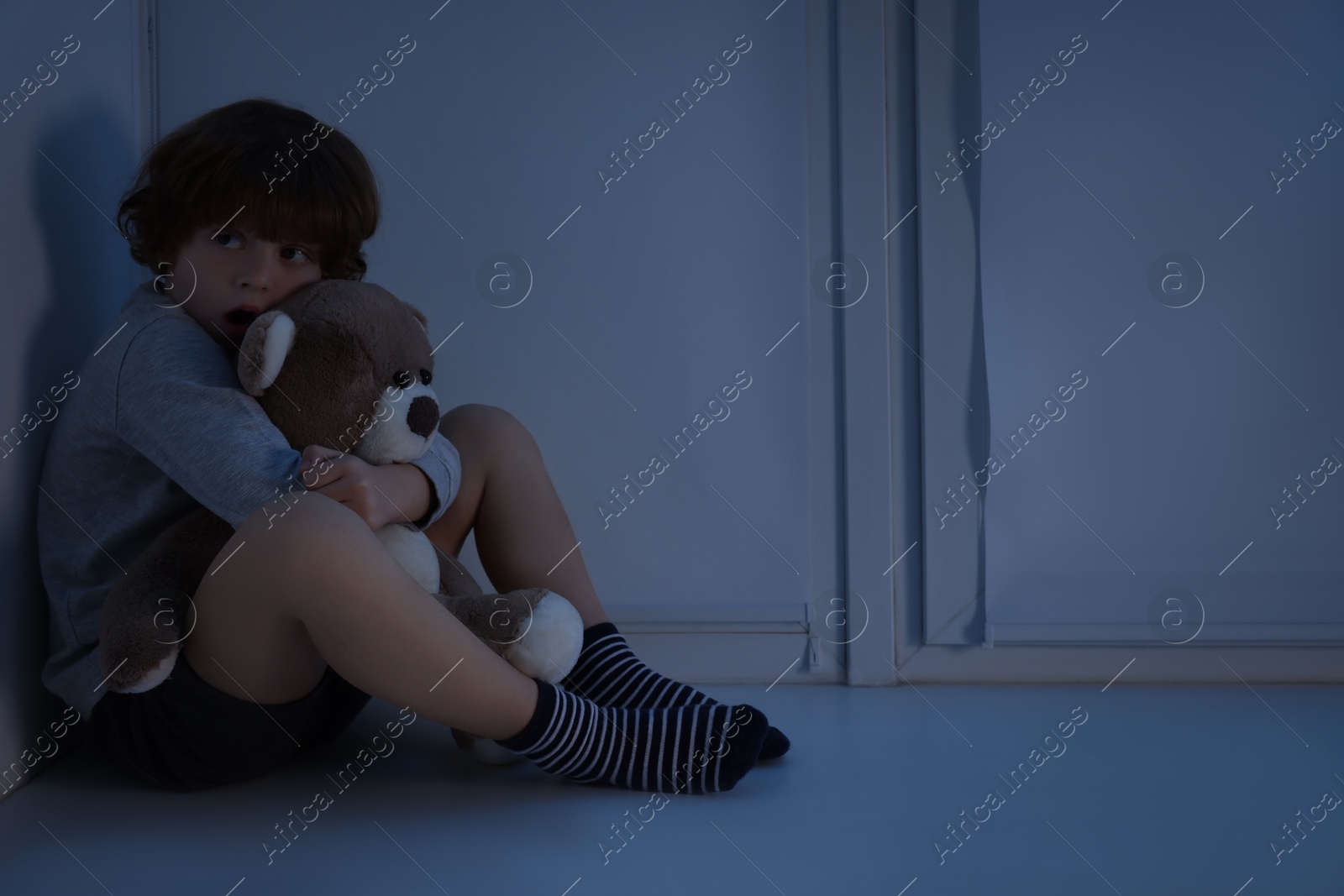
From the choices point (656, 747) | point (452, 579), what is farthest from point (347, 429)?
point (656, 747)

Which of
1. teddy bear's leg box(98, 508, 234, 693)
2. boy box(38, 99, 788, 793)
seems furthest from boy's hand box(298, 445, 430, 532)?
teddy bear's leg box(98, 508, 234, 693)

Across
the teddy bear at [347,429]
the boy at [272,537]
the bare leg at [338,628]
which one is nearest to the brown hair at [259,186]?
the boy at [272,537]

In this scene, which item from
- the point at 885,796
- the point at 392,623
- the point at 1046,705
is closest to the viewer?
the point at 392,623

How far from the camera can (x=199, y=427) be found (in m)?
0.81

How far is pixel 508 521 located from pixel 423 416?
222 mm

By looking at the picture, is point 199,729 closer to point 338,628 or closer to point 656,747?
point 338,628

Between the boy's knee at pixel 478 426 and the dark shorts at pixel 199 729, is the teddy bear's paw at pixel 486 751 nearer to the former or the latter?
the dark shorts at pixel 199 729

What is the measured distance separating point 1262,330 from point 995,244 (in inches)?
15.0

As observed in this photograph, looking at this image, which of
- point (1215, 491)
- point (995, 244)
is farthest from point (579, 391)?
point (1215, 491)

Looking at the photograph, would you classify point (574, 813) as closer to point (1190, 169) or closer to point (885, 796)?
point (885, 796)

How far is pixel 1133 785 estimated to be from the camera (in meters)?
0.95

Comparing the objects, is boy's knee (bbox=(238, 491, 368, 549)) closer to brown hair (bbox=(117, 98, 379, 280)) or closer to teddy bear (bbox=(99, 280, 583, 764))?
teddy bear (bbox=(99, 280, 583, 764))

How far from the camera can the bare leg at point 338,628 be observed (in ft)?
2.51

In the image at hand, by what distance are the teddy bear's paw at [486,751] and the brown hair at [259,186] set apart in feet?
Result: 1.64
